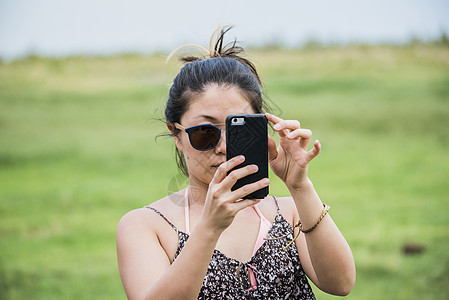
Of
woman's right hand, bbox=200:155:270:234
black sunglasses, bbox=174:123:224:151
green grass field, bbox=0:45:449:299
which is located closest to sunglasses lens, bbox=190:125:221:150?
black sunglasses, bbox=174:123:224:151

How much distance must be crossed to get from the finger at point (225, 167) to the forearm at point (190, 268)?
173 millimetres

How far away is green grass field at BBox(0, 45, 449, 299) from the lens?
17.8ft

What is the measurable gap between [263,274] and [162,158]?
7.58 meters

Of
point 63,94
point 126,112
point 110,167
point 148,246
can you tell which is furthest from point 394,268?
point 63,94

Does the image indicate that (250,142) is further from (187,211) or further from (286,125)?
(187,211)

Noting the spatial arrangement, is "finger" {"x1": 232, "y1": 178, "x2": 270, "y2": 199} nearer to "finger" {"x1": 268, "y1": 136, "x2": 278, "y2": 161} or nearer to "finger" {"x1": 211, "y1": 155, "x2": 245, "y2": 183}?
"finger" {"x1": 211, "y1": 155, "x2": 245, "y2": 183}

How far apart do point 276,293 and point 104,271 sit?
149 inches

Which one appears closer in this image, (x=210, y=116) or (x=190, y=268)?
(x=190, y=268)

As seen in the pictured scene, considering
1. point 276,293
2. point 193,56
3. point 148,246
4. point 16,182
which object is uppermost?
point 193,56

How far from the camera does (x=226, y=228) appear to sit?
1.90m

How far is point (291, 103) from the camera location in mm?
12242

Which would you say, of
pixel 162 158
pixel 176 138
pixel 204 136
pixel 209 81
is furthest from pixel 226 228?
pixel 162 158

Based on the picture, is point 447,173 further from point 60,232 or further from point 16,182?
point 16,182

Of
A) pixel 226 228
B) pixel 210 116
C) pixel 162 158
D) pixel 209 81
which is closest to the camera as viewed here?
pixel 226 228
